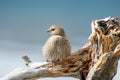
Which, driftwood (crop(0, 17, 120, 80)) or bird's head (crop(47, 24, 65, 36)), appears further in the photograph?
bird's head (crop(47, 24, 65, 36))

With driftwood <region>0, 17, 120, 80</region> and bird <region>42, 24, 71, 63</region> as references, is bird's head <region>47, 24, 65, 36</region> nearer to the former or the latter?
bird <region>42, 24, 71, 63</region>

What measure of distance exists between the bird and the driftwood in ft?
0.48

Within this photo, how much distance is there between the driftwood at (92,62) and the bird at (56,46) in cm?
15

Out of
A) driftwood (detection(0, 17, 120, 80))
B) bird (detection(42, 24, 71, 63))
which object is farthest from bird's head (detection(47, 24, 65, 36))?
driftwood (detection(0, 17, 120, 80))

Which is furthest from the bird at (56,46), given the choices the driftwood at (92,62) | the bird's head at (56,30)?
the driftwood at (92,62)

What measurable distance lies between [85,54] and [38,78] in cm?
132

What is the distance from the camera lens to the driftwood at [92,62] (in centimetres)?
1133

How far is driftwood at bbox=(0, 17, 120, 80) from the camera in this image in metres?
11.3

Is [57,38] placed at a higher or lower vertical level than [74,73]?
higher

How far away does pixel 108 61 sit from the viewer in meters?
11.3

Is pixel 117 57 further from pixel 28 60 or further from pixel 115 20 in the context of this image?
pixel 28 60

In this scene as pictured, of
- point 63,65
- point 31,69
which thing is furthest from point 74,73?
point 31,69

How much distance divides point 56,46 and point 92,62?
997 mm

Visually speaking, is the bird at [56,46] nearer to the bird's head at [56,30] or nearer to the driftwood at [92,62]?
the bird's head at [56,30]
